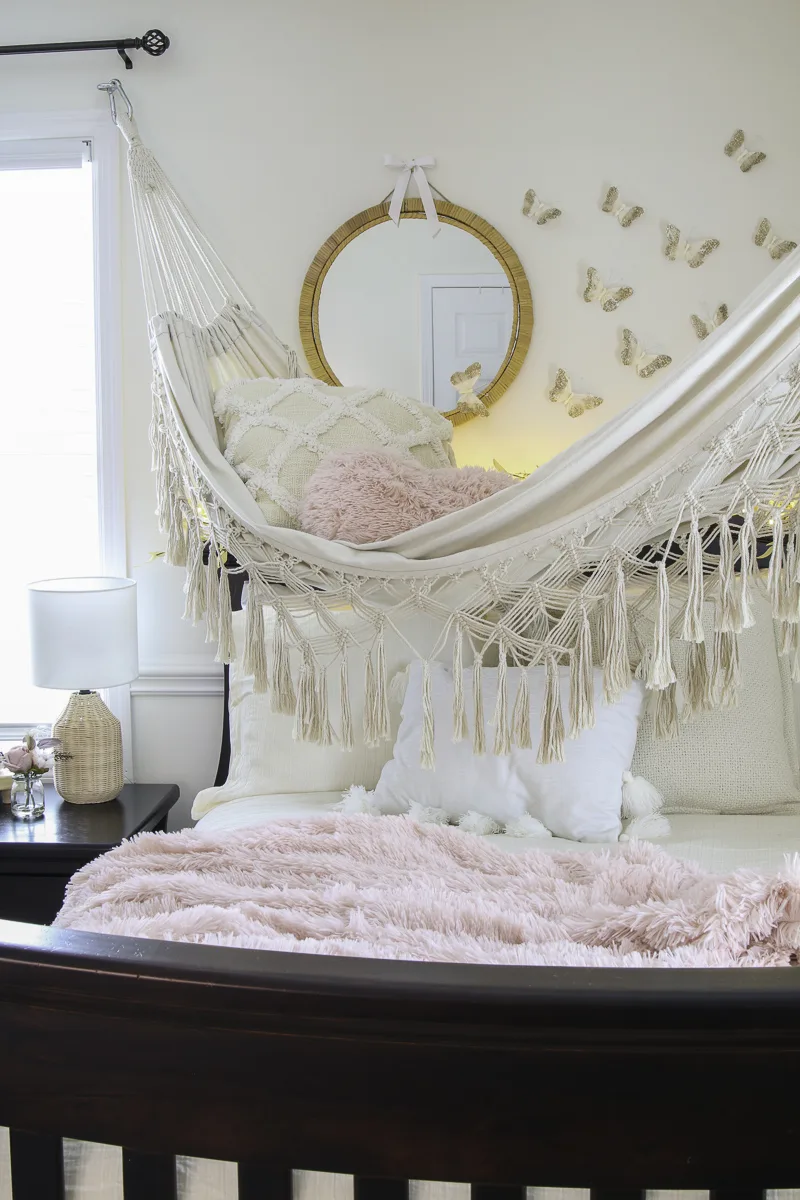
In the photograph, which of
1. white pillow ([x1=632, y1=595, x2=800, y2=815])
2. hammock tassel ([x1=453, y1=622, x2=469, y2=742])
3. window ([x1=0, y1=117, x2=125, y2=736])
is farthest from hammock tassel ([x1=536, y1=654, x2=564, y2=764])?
window ([x1=0, y1=117, x2=125, y2=736])

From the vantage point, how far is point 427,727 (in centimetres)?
161

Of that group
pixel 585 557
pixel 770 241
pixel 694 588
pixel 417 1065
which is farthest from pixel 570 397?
pixel 417 1065

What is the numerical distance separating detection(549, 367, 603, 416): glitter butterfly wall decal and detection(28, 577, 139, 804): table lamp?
1.13m

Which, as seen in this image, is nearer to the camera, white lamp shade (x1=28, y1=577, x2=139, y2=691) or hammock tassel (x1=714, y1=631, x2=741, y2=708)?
hammock tassel (x1=714, y1=631, x2=741, y2=708)

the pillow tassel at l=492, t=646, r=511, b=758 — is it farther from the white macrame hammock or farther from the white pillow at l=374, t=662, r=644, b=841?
the white pillow at l=374, t=662, r=644, b=841

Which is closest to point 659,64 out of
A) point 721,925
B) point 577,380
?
point 577,380

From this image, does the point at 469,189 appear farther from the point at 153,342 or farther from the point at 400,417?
the point at 153,342

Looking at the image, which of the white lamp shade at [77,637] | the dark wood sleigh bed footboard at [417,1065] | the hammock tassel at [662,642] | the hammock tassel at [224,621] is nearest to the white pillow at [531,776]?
the hammock tassel at [662,642]

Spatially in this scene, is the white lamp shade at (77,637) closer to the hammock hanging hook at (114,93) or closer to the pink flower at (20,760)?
the pink flower at (20,760)

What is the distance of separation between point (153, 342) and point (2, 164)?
2.71 ft

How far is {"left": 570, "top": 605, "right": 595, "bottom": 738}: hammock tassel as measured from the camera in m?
1.51

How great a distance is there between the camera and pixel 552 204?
233 cm

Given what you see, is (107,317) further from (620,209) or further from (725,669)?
(725,669)

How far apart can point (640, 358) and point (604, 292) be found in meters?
0.18
